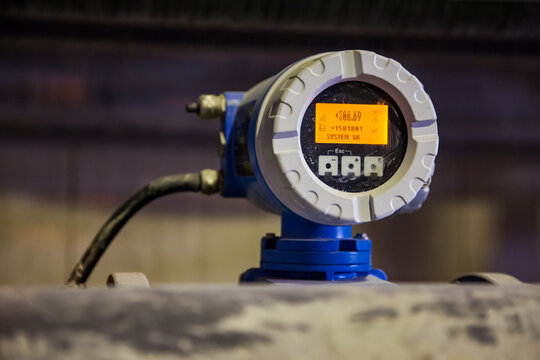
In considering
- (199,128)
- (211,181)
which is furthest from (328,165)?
(199,128)

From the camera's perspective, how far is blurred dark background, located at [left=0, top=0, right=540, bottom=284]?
1714 millimetres

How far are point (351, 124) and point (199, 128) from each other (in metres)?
1.22

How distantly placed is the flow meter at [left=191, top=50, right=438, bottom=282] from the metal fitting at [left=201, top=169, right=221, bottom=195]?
18 cm

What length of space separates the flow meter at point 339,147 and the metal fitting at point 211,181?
0.18 m

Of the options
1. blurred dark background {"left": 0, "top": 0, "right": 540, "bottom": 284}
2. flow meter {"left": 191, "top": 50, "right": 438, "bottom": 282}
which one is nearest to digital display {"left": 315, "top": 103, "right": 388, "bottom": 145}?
flow meter {"left": 191, "top": 50, "right": 438, "bottom": 282}

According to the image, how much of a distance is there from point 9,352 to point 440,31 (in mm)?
1686

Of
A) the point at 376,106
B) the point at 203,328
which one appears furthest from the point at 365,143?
the point at 203,328

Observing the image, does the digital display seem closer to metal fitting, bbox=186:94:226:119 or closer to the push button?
the push button

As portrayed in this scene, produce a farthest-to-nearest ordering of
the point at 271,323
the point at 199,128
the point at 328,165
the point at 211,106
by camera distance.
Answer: the point at 199,128 → the point at 211,106 → the point at 328,165 → the point at 271,323

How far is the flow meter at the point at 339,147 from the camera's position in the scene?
641mm

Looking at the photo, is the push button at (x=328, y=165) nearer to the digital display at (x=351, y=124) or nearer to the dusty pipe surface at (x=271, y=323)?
the digital display at (x=351, y=124)

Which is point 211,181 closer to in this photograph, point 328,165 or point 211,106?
point 211,106

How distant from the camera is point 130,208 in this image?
94cm

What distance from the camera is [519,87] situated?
203 centimetres
